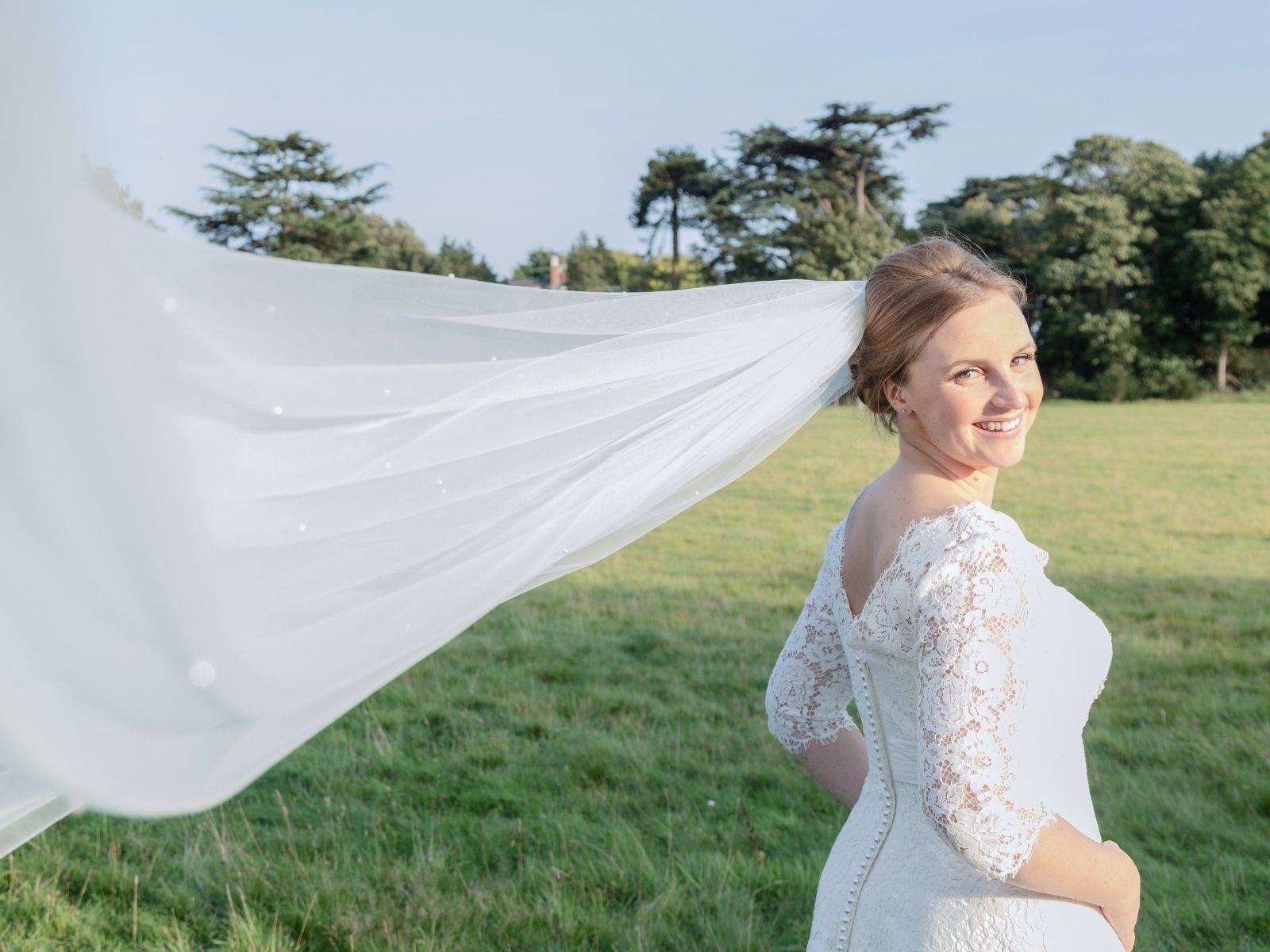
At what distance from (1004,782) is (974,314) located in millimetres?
759

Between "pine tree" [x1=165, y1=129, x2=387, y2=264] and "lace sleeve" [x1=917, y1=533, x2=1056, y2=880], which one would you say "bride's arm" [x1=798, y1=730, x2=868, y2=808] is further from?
"pine tree" [x1=165, y1=129, x2=387, y2=264]

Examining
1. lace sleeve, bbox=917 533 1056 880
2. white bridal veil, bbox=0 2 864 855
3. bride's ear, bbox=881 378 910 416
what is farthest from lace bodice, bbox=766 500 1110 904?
white bridal veil, bbox=0 2 864 855

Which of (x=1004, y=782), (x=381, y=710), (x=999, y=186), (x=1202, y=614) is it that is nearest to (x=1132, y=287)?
(x=999, y=186)

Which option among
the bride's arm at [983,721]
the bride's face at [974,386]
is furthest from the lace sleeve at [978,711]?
the bride's face at [974,386]

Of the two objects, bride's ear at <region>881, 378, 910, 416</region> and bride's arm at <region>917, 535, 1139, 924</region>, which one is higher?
bride's ear at <region>881, 378, 910, 416</region>

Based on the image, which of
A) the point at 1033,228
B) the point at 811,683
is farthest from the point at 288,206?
the point at 811,683

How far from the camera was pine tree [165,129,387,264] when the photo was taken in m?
32.6

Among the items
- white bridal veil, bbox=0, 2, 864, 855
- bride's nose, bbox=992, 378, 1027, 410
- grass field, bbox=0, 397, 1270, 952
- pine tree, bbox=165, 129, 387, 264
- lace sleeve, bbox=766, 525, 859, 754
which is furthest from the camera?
pine tree, bbox=165, 129, 387, 264

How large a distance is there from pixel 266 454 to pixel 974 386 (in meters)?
1.13

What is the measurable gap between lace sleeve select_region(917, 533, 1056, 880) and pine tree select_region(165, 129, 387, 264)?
31.7m

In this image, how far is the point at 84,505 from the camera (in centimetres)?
150

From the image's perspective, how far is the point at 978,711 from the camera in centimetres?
156

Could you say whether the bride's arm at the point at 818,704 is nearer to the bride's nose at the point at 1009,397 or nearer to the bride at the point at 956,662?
the bride at the point at 956,662

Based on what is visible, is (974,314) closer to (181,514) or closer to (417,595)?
(417,595)
